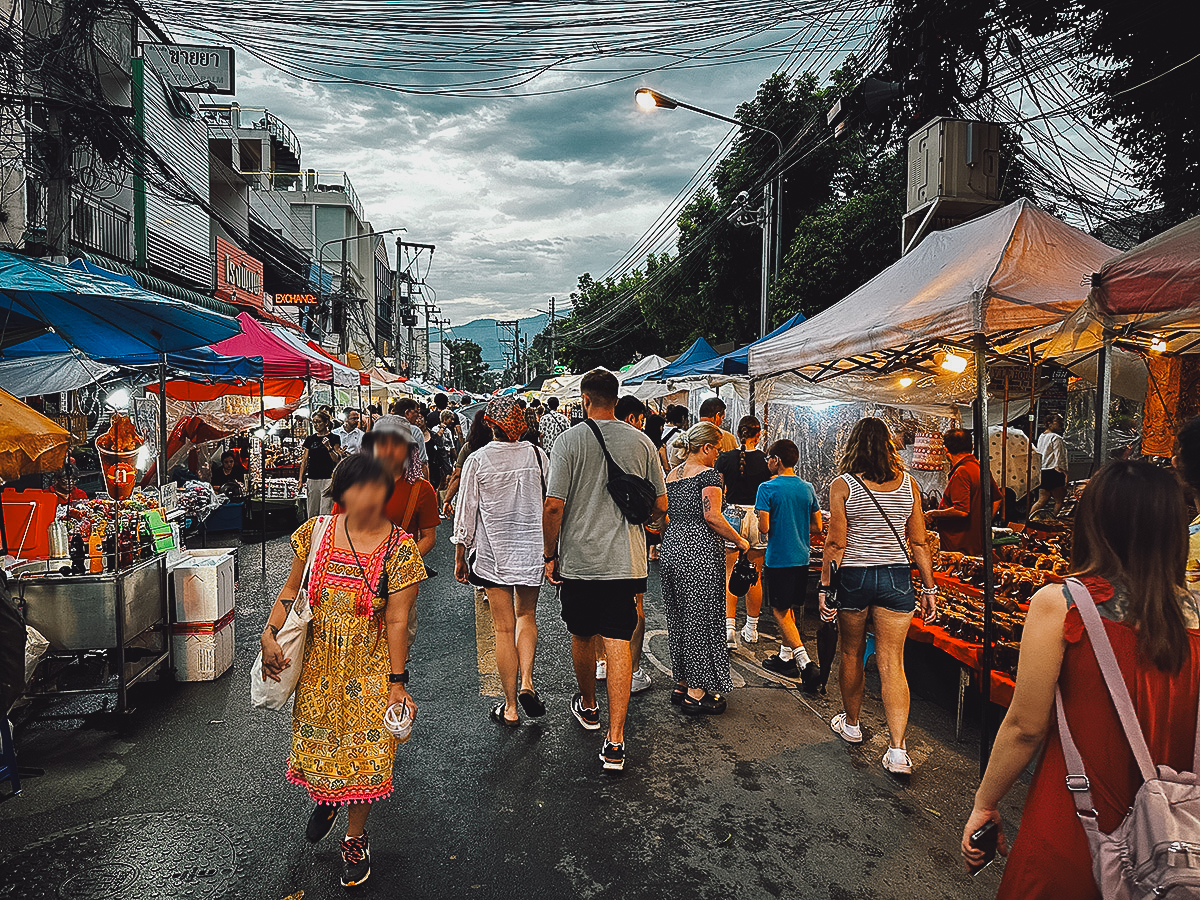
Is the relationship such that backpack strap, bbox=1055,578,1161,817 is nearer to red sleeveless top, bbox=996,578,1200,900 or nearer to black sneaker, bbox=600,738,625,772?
red sleeveless top, bbox=996,578,1200,900

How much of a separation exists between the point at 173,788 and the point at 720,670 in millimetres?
3326

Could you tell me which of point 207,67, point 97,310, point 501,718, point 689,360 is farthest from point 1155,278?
point 207,67

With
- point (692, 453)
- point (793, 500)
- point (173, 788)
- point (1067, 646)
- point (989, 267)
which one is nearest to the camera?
point (1067, 646)

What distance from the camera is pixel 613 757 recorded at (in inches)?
169

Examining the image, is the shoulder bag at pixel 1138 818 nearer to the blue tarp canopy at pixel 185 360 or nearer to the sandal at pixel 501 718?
the sandal at pixel 501 718

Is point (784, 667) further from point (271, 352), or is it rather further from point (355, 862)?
point (271, 352)

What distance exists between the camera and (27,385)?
940 centimetres

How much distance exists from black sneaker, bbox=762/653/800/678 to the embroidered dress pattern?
12.1ft

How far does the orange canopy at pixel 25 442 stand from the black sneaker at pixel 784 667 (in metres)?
5.16

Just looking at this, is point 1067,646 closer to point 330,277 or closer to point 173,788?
point 173,788

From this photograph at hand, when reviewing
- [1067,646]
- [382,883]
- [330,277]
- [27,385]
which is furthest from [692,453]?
[330,277]

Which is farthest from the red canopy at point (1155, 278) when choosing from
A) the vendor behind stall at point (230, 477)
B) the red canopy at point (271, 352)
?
the vendor behind stall at point (230, 477)

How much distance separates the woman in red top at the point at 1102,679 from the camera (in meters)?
1.81

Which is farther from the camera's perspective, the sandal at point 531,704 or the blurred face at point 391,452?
the sandal at point 531,704
